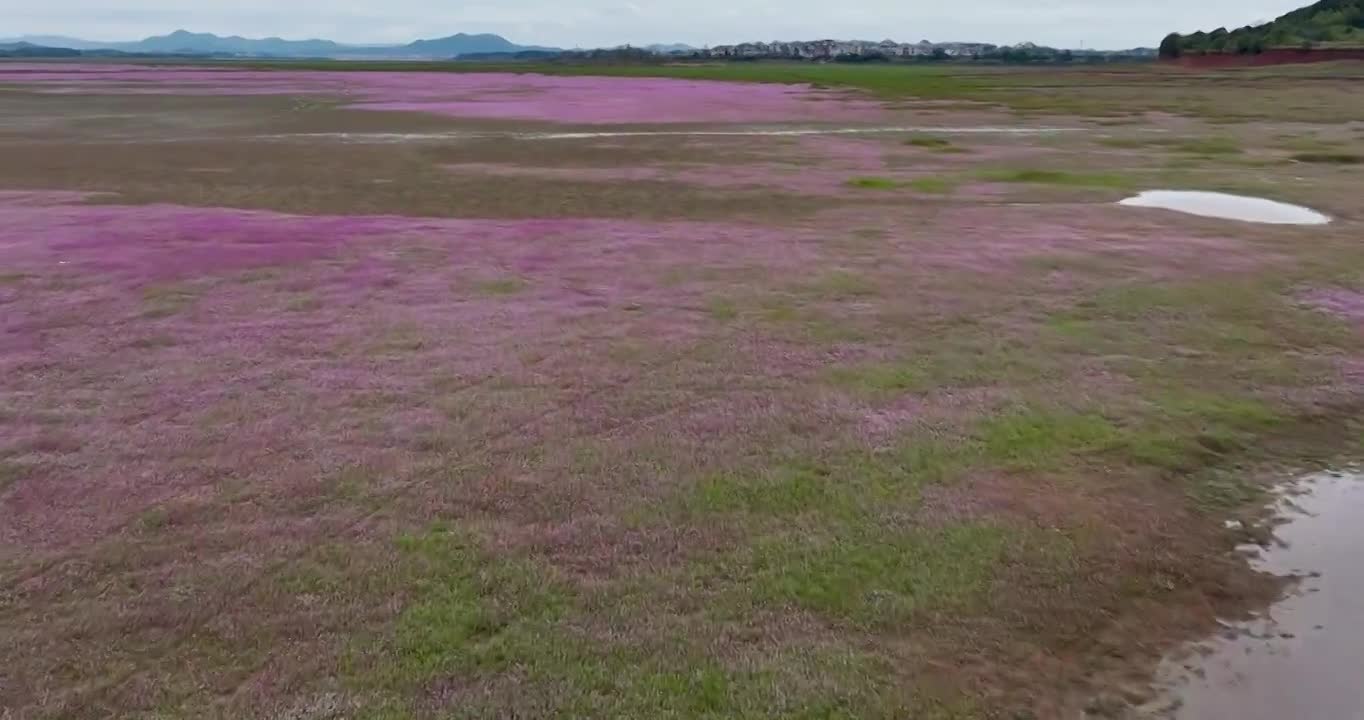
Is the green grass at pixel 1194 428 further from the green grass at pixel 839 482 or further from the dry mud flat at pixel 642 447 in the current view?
the green grass at pixel 839 482

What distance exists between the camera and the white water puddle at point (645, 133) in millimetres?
38469

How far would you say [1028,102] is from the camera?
6041cm

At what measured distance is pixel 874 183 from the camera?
2678 centimetres

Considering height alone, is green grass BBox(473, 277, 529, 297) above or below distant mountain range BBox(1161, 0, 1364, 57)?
below

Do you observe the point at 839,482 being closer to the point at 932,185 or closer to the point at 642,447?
the point at 642,447

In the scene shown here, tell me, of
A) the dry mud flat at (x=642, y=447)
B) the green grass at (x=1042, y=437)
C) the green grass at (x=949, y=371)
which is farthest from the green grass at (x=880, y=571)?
the green grass at (x=949, y=371)

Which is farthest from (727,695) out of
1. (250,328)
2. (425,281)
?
(425,281)

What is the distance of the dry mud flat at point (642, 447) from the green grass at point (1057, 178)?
4871mm

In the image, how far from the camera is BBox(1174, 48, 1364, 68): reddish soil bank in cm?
9044

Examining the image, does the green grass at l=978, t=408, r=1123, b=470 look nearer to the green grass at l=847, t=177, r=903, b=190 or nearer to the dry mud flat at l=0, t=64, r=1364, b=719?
the dry mud flat at l=0, t=64, r=1364, b=719

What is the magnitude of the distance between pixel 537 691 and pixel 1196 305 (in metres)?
12.2

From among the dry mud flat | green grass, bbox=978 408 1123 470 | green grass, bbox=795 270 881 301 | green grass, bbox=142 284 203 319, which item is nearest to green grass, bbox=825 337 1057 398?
the dry mud flat

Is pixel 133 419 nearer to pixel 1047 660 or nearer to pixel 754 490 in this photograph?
pixel 754 490

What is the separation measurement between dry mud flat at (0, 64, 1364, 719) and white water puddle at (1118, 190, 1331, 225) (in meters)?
0.84
